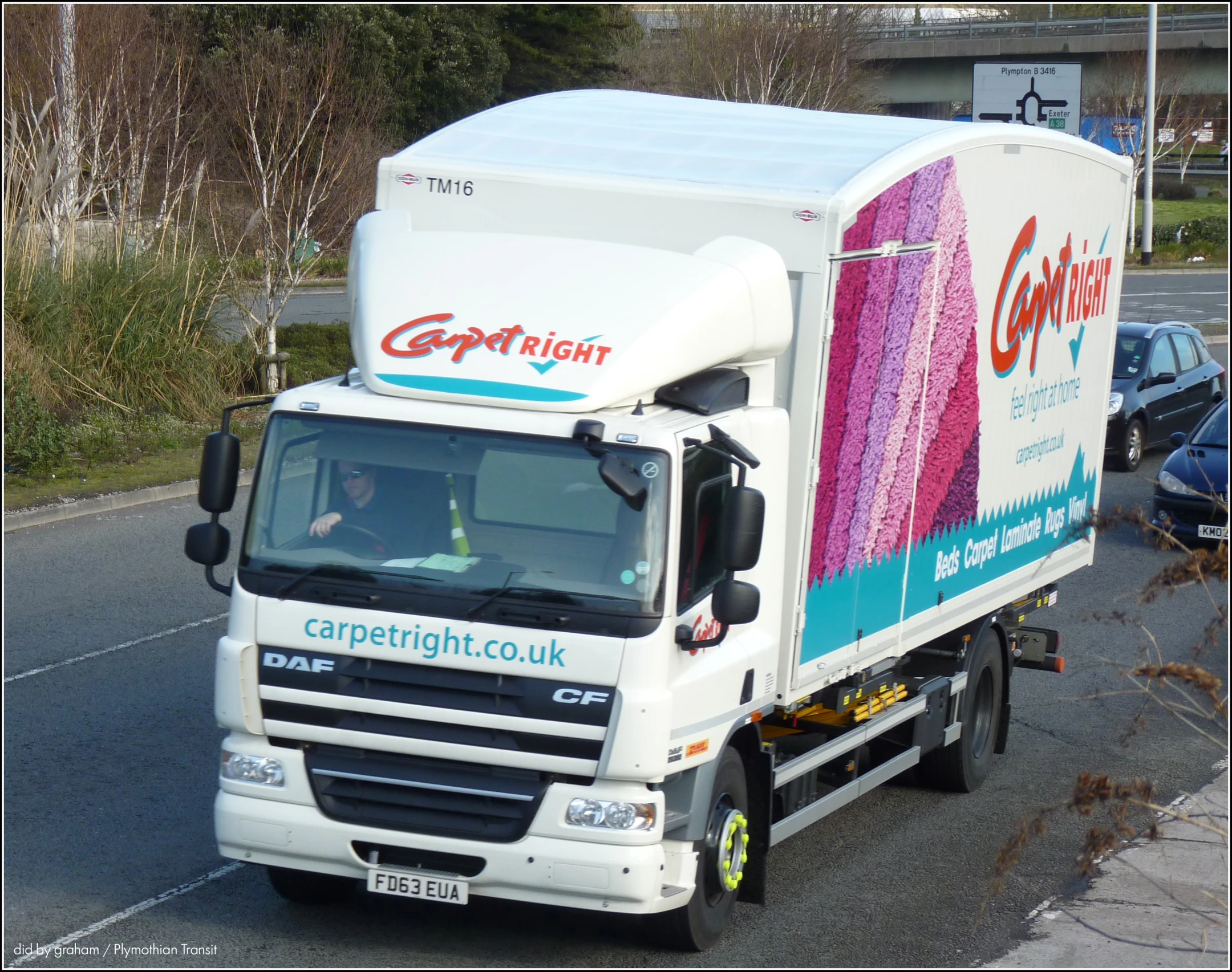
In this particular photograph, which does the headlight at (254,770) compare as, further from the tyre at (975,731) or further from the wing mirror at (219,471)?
the tyre at (975,731)

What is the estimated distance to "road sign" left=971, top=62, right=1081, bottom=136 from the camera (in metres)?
21.0

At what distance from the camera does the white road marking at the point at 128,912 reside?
248 inches

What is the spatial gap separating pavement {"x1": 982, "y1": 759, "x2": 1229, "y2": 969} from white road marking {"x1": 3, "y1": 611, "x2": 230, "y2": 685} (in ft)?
18.5

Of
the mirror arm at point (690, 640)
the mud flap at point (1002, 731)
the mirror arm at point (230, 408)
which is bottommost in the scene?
the mud flap at point (1002, 731)

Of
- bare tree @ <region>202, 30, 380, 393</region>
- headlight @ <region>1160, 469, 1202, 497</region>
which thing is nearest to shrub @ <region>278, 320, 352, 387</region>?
bare tree @ <region>202, 30, 380, 393</region>

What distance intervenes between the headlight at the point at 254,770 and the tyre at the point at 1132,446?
17.2m

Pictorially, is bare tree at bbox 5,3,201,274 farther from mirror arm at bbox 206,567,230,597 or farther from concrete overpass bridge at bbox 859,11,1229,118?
→ concrete overpass bridge at bbox 859,11,1229,118

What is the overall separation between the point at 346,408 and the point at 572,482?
1008 mm

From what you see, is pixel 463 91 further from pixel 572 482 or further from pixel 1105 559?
pixel 572 482

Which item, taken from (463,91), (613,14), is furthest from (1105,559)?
(613,14)

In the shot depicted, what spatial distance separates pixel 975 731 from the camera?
9.52 meters

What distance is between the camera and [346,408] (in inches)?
247

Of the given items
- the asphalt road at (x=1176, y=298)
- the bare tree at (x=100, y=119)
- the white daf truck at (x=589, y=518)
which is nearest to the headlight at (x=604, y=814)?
the white daf truck at (x=589, y=518)

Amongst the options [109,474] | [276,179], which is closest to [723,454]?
[109,474]
